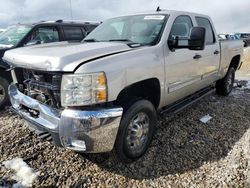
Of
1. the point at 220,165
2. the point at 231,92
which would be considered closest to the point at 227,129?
the point at 220,165

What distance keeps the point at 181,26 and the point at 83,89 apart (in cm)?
232

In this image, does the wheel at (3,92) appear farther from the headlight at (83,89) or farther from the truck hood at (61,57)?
the headlight at (83,89)

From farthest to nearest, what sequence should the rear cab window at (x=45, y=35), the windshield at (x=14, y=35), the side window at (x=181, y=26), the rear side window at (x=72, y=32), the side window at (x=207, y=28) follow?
1. the rear side window at (x=72, y=32)
2. the rear cab window at (x=45, y=35)
3. the windshield at (x=14, y=35)
4. the side window at (x=207, y=28)
5. the side window at (x=181, y=26)

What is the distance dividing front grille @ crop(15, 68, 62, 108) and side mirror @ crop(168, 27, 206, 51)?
1.69 m

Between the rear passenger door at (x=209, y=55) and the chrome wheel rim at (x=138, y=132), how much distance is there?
5.78 ft

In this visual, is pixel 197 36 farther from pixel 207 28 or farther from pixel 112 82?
pixel 207 28

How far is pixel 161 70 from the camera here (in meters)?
3.36

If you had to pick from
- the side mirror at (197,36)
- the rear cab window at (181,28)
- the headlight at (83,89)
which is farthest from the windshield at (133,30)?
the headlight at (83,89)

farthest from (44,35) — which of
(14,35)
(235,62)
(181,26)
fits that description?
(235,62)

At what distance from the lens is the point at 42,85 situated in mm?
2783

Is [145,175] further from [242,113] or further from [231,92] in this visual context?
[231,92]

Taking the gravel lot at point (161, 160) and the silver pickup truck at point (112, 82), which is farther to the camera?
the gravel lot at point (161, 160)

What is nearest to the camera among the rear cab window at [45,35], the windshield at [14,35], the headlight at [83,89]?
the headlight at [83,89]

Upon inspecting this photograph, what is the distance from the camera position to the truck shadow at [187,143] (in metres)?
3.16
